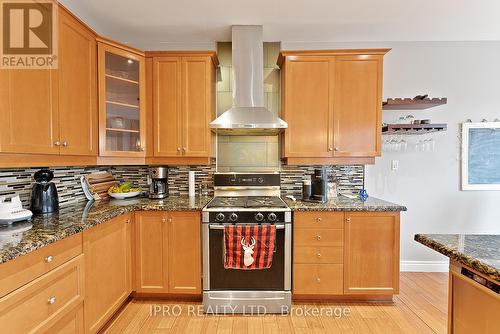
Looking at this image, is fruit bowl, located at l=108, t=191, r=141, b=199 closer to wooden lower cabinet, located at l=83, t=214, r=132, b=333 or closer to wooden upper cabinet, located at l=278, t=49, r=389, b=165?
wooden lower cabinet, located at l=83, t=214, r=132, b=333

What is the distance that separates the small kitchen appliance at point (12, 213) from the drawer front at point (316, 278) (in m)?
2.02

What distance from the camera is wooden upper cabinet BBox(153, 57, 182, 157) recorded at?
253cm

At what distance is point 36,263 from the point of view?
4.10 feet

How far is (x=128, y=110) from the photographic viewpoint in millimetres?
2443

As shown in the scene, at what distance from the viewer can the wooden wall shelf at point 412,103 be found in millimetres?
2568

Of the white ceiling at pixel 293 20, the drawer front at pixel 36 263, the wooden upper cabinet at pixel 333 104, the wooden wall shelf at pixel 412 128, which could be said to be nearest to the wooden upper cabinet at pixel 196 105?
the white ceiling at pixel 293 20

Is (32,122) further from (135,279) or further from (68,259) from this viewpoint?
(135,279)

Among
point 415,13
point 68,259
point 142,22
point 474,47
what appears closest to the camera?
point 68,259

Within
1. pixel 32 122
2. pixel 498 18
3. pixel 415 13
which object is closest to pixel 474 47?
pixel 498 18

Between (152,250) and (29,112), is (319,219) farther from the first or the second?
(29,112)

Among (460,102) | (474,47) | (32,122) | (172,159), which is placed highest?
(474,47)

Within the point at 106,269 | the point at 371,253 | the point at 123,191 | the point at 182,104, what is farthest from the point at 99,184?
the point at 371,253

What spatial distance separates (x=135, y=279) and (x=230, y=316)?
91 centimetres

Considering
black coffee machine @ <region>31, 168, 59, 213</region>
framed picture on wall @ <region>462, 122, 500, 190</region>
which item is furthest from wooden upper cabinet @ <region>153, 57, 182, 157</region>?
framed picture on wall @ <region>462, 122, 500, 190</region>
